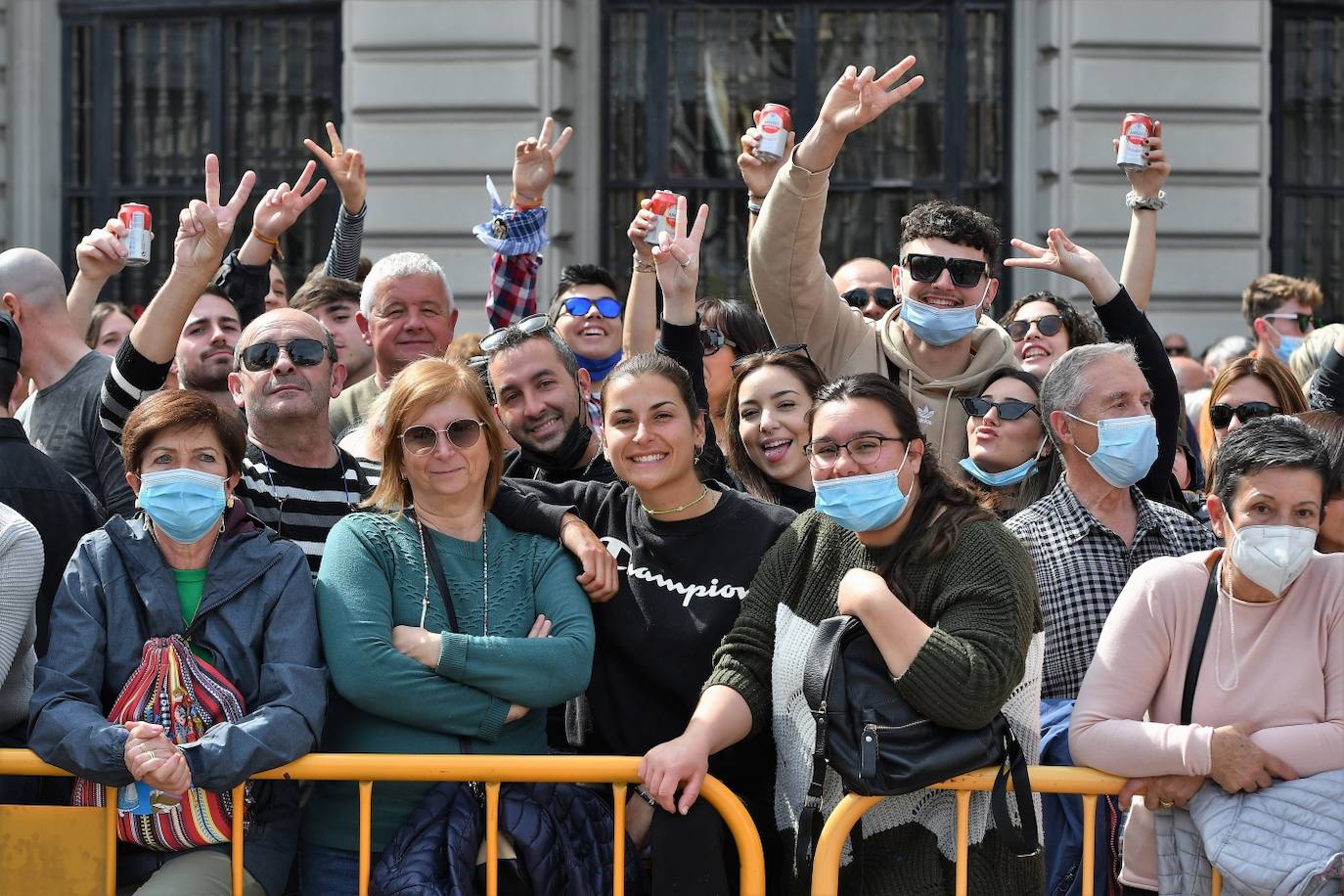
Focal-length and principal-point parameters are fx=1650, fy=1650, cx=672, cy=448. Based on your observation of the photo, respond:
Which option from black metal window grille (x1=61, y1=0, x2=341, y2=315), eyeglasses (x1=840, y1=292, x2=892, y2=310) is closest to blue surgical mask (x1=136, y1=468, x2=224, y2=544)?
eyeglasses (x1=840, y1=292, x2=892, y2=310)

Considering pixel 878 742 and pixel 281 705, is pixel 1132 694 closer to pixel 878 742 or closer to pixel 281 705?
pixel 878 742

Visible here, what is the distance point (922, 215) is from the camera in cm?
→ 559

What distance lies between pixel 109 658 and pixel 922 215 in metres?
3.03

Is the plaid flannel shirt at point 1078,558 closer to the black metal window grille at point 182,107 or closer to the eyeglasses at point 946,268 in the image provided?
the eyeglasses at point 946,268

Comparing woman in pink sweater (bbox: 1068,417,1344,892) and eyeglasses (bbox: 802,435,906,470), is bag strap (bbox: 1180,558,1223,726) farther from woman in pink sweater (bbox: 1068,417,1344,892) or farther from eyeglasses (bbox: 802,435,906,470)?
eyeglasses (bbox: 802,435,906,470)

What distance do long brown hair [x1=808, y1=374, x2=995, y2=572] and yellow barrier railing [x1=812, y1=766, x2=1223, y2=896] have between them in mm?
545

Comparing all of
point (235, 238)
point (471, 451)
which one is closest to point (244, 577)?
point (471, 451)

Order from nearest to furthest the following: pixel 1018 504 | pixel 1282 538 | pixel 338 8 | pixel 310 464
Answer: pixel 1282 538 < pixel 310 464 < pixel 1018 504 < pixel 338 8

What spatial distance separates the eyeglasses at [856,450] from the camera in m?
4.08

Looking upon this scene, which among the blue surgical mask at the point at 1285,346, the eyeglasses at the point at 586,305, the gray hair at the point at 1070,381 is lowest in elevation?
the gray hair at the point at 1070,381

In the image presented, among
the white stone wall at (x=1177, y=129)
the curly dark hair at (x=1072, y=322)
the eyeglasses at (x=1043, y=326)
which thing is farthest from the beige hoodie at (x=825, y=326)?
the white stone wall at (x=1177, y=129)

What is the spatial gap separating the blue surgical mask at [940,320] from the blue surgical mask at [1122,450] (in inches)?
30.9

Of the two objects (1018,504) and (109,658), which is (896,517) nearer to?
(1018,504)

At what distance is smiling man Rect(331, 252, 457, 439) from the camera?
19.4ft
